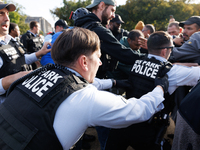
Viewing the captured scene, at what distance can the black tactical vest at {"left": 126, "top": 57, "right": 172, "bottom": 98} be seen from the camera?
6.31 feet

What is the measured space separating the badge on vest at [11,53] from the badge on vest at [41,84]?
1.14 meters

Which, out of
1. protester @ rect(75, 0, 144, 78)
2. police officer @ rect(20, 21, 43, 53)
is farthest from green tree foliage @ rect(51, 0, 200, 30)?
protester @ rect(75, 0, 144, 78)

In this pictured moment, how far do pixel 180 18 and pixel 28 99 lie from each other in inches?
969

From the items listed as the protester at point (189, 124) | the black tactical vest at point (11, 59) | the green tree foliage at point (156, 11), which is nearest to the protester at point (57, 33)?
the black tactical vest at point (11, 59)

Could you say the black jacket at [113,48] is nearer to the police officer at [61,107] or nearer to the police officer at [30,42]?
the police officer at [61,107]

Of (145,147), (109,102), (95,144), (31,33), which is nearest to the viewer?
(109,102)

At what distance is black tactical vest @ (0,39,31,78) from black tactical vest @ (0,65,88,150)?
1090mm

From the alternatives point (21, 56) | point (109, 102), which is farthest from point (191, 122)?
point (21, 56)

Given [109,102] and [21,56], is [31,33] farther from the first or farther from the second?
[109,102]

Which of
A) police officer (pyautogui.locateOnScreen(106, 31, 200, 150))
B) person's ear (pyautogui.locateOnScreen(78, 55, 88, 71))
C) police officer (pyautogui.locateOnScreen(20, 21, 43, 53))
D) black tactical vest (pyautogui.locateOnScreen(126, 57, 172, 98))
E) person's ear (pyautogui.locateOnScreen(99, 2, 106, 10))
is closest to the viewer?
person's ear (pyautogui.locateOnScreen(78, 55, 88, 71))

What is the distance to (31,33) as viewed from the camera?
19.4 ft

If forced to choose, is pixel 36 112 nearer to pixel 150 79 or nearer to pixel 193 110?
pixel 193 110

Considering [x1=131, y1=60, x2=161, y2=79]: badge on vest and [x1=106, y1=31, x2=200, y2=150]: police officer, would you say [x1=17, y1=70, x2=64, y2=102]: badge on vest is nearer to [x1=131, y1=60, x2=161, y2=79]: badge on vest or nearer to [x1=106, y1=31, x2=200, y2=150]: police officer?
[x1=106, y1=31, x2=200, y2=150]: police officer

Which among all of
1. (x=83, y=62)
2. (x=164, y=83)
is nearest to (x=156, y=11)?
(x=164, y=83)
